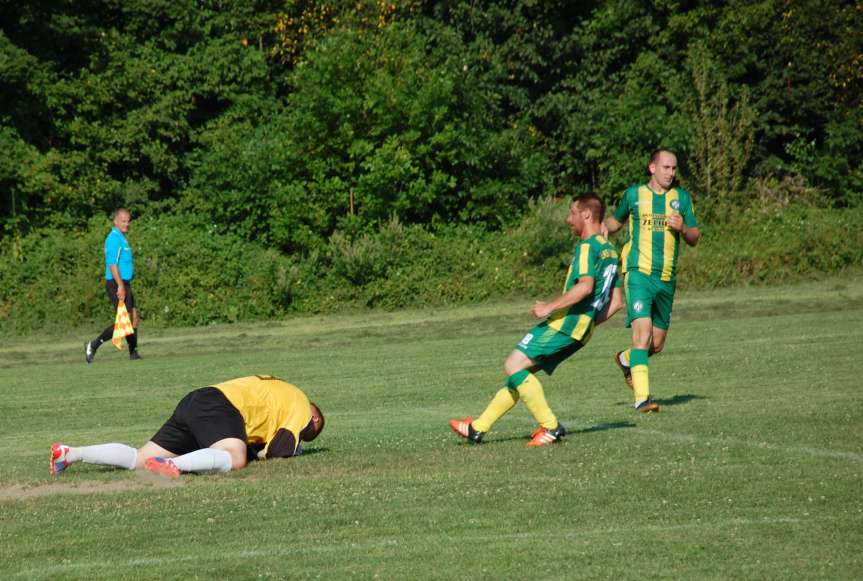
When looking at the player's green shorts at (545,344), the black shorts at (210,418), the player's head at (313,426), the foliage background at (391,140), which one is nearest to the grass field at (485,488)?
the player's head at (313,426)

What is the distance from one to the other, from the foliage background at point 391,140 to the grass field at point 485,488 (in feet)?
43.2

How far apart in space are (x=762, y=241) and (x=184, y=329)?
13.6m

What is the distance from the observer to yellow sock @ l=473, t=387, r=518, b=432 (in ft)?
31.6

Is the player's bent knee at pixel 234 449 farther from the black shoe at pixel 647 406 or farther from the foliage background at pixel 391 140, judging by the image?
the foliage background at pixel 391 140

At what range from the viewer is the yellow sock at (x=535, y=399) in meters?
9.52

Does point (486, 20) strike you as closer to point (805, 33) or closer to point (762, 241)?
point (805, 33)

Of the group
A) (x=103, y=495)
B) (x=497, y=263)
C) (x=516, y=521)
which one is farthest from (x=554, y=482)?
(x=497, y=263)

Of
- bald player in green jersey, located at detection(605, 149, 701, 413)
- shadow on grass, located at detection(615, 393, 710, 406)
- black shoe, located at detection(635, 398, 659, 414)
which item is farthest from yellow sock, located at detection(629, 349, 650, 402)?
shadow on grass, located at detection(615, 393, 710, 406)

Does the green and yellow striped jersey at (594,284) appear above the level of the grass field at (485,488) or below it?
above

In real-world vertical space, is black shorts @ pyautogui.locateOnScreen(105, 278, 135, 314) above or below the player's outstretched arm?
below

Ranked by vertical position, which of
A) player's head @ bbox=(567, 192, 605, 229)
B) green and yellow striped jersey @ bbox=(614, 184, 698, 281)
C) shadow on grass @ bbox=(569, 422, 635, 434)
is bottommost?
shadow on grass @ bbox=(569, 422, 635, 434)

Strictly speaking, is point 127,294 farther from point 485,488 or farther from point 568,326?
point 485,488

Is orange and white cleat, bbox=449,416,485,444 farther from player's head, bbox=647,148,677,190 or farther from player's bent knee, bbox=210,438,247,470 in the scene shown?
player's head, bbox=647,148,677,190

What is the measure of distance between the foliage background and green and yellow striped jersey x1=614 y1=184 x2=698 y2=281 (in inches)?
Answer: 679
